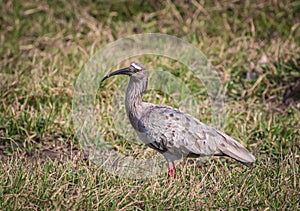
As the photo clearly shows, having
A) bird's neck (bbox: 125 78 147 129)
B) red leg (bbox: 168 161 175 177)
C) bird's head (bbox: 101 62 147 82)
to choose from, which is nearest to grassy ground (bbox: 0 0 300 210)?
red leg (bbox: 168 161 175 177)

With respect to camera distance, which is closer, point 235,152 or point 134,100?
point 235,152

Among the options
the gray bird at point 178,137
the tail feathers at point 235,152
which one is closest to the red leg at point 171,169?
the gray bird at point 178,137

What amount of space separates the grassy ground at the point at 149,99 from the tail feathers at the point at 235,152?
0.31 feet

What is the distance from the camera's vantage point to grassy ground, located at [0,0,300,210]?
12.6 feet

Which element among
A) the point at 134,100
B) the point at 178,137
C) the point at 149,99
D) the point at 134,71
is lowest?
the point at 149,99

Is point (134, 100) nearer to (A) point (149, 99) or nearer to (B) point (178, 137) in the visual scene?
(B) point (178, 137)

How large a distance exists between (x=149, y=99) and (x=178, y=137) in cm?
144

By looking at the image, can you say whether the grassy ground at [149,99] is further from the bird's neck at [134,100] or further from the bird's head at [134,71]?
the bird's head at [134,71]

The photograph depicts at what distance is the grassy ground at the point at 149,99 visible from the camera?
3834 mm

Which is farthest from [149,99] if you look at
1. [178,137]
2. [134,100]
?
[178,137]

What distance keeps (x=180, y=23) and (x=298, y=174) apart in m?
3.77

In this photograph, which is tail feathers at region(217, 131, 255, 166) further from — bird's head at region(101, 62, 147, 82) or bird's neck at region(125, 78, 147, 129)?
bird's head at region(101, 62, 147, 82)

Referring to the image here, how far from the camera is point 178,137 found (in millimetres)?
4305

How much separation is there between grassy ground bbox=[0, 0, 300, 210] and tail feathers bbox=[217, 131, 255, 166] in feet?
0.31
